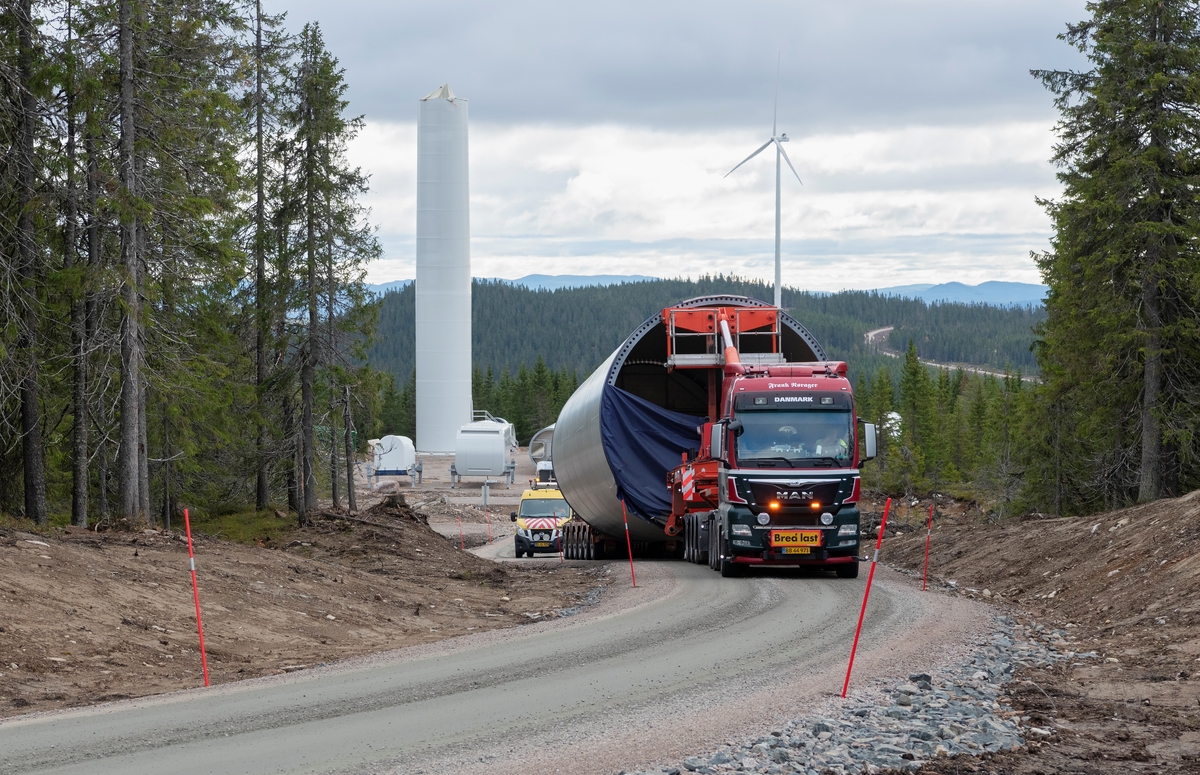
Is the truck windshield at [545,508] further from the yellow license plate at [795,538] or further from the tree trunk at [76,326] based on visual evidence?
the yellow license plate at [795,538]

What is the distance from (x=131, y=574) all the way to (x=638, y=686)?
26.3ft

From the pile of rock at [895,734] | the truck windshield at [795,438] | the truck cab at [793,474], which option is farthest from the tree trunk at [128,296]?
the pile of rock at [895,734]

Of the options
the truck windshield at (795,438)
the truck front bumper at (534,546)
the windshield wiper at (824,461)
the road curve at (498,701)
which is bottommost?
the truck front bumper at (534,546)

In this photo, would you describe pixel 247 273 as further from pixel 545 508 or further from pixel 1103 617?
pixel 1103 617

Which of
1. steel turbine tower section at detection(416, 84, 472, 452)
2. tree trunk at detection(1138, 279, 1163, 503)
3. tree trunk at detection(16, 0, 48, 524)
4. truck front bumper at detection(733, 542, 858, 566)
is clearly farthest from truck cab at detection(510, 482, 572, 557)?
steel turbine tower section at detection(416, 84, 472, 452)

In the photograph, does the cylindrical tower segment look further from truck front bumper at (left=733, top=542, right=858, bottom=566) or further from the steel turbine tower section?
the steel turbine tower section

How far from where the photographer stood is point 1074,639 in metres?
13.5

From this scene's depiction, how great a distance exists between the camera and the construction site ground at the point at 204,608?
1152 cm

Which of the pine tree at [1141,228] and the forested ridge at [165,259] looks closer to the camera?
the forested ridge at [165,259]

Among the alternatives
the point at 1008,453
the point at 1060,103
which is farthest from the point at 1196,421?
the point at 1008,453

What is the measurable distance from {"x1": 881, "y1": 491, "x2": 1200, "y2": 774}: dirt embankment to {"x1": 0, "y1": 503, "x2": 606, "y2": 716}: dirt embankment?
7097 mm

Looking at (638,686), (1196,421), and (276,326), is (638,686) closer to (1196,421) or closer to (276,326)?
(1196,421)

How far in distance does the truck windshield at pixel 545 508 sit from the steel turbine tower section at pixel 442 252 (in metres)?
48.8

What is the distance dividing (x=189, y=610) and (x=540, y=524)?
24.0 m
